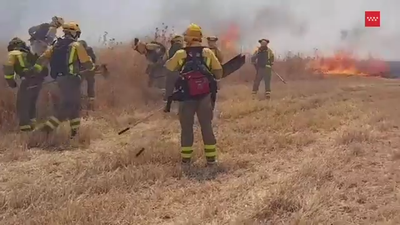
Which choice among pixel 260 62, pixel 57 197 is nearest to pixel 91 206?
pixel 57 197

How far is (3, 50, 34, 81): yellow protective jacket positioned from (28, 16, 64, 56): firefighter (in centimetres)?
103

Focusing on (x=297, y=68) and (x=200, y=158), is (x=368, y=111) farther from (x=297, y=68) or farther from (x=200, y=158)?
(x=297, y=68)

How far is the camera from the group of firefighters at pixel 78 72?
6305 mm

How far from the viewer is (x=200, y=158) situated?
665 cm

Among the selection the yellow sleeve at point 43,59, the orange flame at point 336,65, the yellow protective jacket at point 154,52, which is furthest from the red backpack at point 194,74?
the orange flame at point 336,65

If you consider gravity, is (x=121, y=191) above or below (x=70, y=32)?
below

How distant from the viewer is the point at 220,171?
6125 mm

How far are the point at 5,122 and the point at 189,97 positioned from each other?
4.09m

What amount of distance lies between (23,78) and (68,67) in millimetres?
1206

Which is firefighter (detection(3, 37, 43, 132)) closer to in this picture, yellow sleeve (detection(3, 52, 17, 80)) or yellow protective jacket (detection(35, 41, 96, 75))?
yellow sleeve (detection(3, 52, 17, 80))

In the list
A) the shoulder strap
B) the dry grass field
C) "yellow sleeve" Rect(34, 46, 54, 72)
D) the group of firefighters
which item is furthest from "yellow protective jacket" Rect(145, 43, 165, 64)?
the shoulder strap

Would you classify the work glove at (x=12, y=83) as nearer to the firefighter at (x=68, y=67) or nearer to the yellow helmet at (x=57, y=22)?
the firefighter at (x=68, y=67)

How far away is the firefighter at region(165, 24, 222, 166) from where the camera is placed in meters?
6.27

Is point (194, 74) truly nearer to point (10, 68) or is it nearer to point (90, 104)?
point (10, 68)
